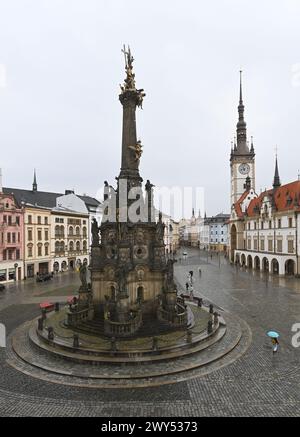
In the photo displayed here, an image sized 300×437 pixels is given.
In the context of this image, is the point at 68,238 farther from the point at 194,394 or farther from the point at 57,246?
the point at 194,394

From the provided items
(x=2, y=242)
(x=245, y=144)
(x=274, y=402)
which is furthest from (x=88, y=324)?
(x=245, y=144)

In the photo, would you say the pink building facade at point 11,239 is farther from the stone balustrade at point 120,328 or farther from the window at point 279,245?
the window at point 279,245

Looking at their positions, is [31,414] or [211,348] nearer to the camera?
[31,414]

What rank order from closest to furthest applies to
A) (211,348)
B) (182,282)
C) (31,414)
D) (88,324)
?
1. (31,414)
2. (211,348)
3. (88,324)
4. (182,282)

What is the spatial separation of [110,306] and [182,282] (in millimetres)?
21312

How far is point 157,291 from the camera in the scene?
17406 mm

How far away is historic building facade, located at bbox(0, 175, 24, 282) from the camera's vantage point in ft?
122

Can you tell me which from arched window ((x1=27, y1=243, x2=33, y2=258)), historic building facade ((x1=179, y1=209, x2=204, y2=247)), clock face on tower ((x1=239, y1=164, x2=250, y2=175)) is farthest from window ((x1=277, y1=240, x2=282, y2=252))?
historic building facade ((x1=179, y1=209, x2=204, y2=247))

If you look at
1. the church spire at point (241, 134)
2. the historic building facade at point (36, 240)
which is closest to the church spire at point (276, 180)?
Answer: the church spire at point (241, 134)

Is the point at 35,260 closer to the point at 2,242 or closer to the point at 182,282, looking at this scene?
the point at 2,242

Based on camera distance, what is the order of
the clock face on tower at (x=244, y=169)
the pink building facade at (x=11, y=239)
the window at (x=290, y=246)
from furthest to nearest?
the clock face on tower at (x=244, y=169) → the window at (x=290, y=246) → the pink building facade at (x=11, y=239)

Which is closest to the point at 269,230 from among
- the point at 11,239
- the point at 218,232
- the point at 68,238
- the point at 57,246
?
the point at 68,238

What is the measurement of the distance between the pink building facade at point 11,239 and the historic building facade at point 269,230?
39.4m

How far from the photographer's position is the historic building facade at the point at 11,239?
37.1 m
